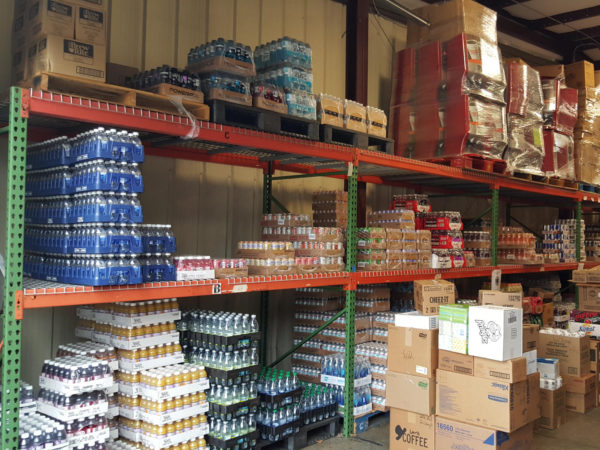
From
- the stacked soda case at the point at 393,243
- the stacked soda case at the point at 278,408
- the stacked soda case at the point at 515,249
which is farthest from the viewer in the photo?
the stacked soda case at the point at 515,249

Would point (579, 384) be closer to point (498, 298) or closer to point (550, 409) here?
point (550, 409)

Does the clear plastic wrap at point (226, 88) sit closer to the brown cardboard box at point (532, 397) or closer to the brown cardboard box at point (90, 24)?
the brown cardboard box at point (90, 24)

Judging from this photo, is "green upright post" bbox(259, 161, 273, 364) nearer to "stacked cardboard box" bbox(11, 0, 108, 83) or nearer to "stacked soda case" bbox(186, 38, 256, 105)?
"stacked soda case" bbox(186, 38, 256, 105)

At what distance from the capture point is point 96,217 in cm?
359

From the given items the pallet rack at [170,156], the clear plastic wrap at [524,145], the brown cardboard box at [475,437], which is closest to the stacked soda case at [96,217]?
the pallet rack at [170,156]

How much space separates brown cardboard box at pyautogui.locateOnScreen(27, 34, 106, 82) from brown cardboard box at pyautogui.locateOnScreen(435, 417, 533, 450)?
12.9 feet

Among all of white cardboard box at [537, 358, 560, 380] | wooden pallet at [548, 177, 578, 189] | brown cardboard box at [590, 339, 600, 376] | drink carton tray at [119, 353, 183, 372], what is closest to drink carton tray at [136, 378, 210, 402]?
drink carton tray at [119, 353, 183, 372]

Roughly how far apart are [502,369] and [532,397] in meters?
0.69

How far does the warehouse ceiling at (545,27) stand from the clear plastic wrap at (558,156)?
8.89 feet

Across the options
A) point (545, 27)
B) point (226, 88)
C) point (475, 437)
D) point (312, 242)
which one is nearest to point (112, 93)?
point (226, 88)

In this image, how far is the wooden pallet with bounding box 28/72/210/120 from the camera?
364 cm

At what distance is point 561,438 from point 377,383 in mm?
1985

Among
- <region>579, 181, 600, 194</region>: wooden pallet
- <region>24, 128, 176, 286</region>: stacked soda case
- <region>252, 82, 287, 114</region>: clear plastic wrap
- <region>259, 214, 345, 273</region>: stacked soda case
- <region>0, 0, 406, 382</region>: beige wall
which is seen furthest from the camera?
<region>579, 181, 600, 194</region>: wooden pallet

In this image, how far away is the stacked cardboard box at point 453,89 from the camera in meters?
7.02
